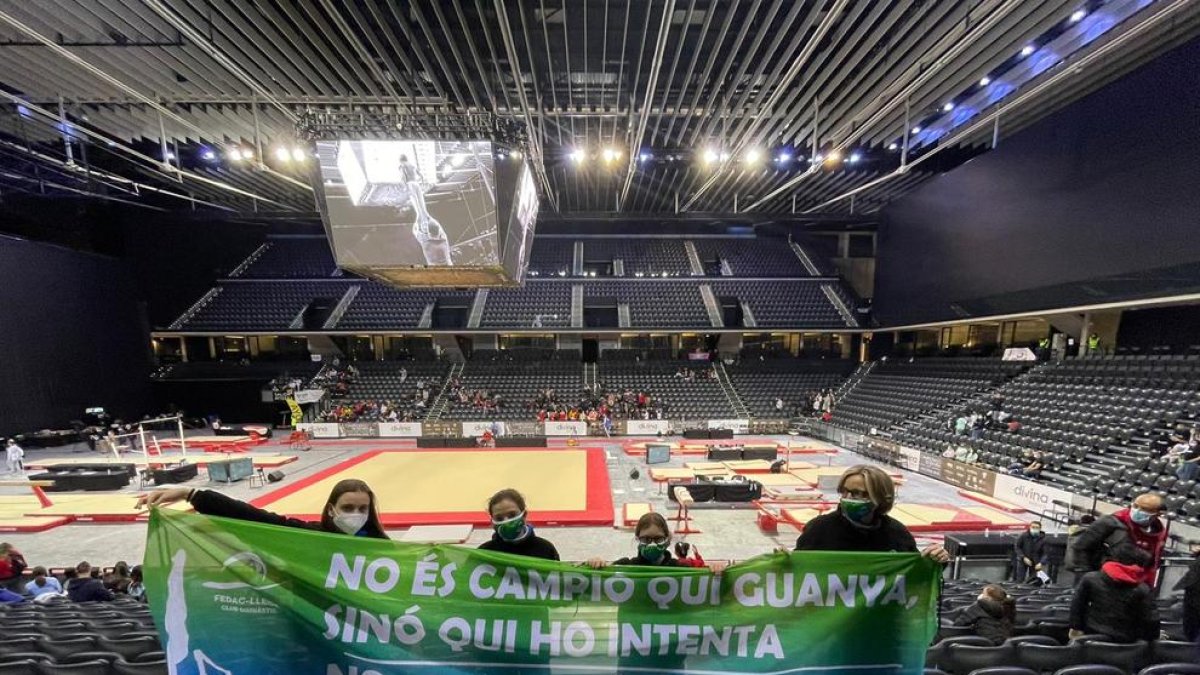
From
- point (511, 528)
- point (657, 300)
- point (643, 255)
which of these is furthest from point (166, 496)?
point (643, 255)

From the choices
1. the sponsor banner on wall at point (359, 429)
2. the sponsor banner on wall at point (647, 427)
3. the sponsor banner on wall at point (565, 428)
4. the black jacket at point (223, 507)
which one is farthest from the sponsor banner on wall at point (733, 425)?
the black jacket at point (223, 507)

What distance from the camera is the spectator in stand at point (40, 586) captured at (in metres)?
5.92

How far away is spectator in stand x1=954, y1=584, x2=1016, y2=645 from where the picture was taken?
3.66 metres

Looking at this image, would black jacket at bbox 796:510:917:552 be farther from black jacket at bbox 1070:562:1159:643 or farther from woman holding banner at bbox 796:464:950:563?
black jacket at bbox 1070:562:1159:643

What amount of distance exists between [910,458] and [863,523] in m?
14.8

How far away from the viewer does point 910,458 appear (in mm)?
14430

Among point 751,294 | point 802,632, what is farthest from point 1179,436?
point 751,294

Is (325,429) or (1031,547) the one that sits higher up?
(1031,547)

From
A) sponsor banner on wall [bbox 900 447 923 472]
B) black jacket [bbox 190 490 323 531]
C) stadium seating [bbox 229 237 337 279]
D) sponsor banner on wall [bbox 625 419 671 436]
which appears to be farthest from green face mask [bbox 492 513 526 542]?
stadium seating [bbox 229 237 337 279]

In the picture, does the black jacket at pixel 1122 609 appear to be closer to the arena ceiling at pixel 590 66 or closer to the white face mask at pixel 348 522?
the white face mask at pixel 348 522

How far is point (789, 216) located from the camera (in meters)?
25.4

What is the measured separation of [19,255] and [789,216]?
111 ft

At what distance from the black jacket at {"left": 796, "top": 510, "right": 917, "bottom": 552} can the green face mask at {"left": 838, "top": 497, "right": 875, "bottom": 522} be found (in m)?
0.05

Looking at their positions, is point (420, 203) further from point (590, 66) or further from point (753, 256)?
point (753, 256)
